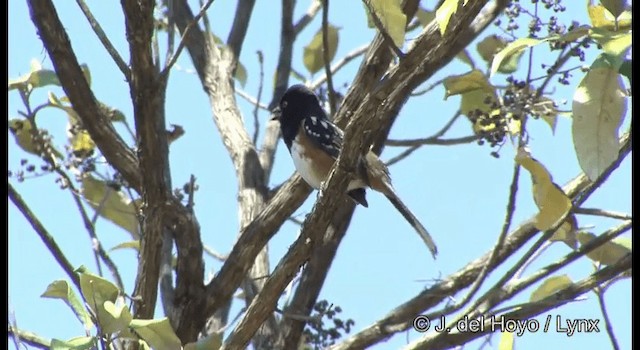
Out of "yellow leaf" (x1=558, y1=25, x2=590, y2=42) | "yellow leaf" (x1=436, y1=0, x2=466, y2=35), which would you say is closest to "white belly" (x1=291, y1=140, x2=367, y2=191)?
"yellow leaf" (x1=436, y1=0, x2=466, y2=35)

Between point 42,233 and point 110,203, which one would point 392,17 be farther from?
point 110,203

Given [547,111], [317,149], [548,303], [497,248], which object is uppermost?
[317,149]

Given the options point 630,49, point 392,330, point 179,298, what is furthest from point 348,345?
point 630,49

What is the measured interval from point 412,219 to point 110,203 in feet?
3.85

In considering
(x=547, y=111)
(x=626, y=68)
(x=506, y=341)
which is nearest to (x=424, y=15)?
(x=547, y=111)

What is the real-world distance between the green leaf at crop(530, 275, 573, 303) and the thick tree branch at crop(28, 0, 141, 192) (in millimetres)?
1390

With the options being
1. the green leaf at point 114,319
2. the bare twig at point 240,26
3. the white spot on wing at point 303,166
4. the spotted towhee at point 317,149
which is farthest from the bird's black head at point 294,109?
the green leaf at point 114,319

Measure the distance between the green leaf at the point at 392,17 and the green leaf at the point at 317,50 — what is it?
1.63 meters

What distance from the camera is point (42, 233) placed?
119 inches

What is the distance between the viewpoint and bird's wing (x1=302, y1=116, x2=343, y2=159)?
3691 millimetres

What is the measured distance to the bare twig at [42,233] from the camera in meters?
3.00

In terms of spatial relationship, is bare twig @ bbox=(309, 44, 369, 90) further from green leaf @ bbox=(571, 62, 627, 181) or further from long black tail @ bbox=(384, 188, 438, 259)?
green leaf @ bbox=(571, 62, 627, 181)

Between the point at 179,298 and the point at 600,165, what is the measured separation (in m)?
1.86

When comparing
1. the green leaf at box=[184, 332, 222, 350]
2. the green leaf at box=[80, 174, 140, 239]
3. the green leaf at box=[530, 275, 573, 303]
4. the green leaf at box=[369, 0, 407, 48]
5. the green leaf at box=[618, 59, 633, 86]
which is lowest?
the green leaf at box=[184, 332, 222, 350]
